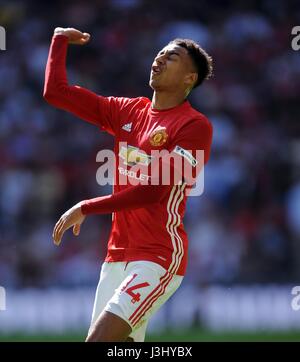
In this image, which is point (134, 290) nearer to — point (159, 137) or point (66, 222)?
point (66, 222)

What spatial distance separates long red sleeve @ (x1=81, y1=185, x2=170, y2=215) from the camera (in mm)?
6020

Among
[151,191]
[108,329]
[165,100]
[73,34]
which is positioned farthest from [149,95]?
[108,329]

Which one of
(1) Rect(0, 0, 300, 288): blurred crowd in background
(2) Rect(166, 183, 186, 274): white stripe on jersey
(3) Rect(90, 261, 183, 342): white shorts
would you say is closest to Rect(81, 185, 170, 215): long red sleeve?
(2) Rect(166, 183, 186, 274): white stripe on jersey

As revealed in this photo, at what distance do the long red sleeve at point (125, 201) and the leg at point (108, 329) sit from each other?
0.64 metres

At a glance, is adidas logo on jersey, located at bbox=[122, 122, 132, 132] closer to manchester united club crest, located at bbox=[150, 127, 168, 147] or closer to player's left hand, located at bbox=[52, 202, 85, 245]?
manchester united club crest, located at bbox=[150, 127, 168, 147]

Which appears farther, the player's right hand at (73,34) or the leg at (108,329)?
the player's right hand at (73,34)

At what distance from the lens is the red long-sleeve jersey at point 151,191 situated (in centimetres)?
605

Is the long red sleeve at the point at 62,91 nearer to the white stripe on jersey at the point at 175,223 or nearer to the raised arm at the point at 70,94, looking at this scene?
the raised arm at the point at 70,94

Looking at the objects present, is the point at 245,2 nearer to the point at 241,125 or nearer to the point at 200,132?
the point at 241,125

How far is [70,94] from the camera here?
21.5 ft

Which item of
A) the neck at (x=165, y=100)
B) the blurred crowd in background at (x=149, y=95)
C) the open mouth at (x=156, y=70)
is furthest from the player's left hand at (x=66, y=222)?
the blurred crowd in background at (x=149, y=95)

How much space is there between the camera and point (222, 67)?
53.7ft
